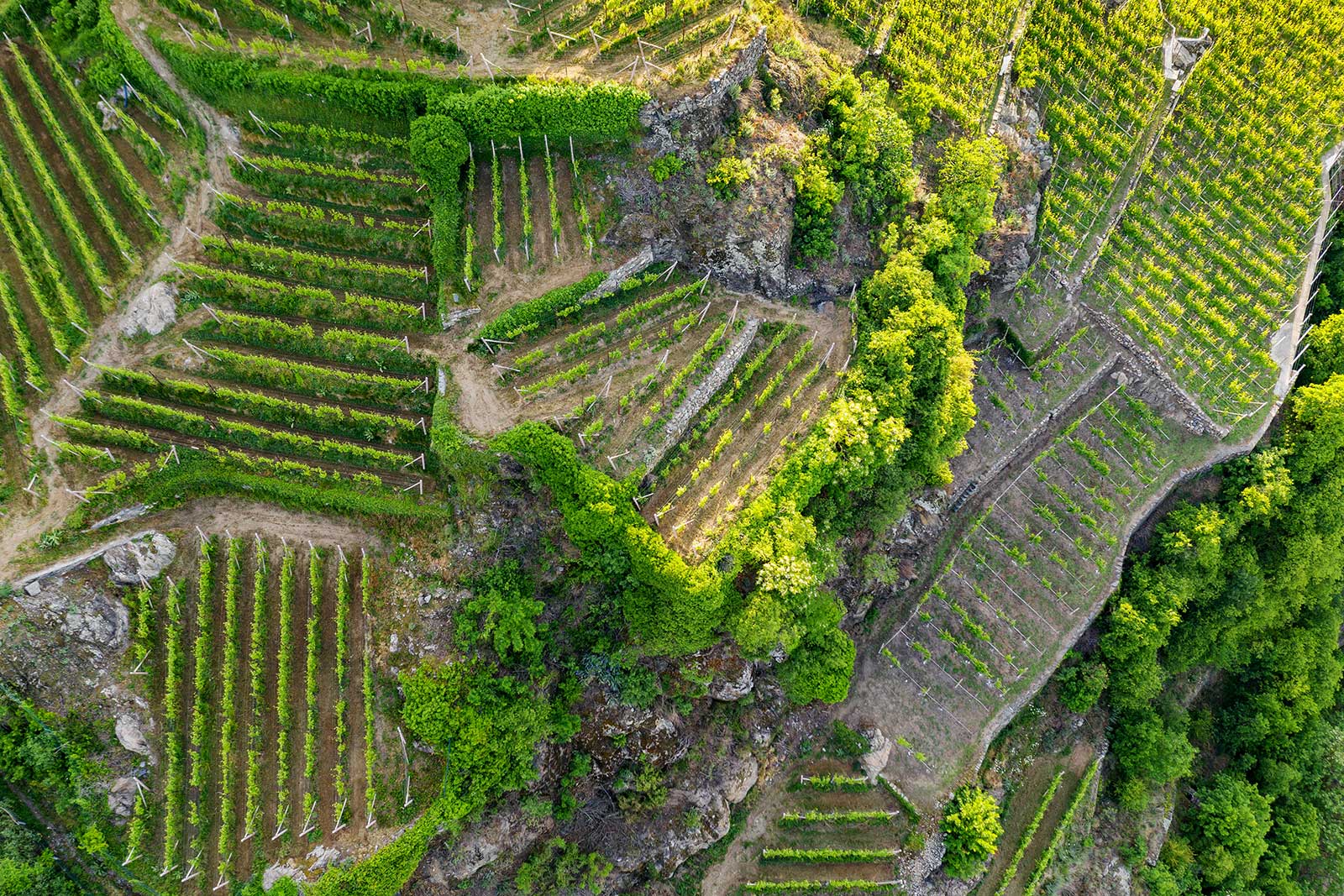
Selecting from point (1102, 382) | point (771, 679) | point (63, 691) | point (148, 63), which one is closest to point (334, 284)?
point (148, 63)

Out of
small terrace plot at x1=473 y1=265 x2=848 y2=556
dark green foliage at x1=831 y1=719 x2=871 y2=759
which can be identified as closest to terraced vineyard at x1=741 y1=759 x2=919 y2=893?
dark green foliage at x1=831 y1=719 x2=871 y2=759

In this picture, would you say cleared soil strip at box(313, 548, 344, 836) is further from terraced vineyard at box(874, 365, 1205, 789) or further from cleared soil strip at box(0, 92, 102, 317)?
terraced vineyard at box(874, 365, 1205, 789)

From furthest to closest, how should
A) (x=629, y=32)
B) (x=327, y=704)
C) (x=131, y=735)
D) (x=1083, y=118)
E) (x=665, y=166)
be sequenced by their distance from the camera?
(x=1083, y=118) < (x=629, y=32) < (x=665, y=166) < (x=327, y=704) < (x=131, y=735)

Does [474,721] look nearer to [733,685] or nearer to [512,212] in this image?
[733,685]

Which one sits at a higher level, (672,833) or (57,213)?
(57,213)

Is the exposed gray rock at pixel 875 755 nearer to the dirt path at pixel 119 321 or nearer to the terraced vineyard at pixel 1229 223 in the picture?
the terraced vineyard at pixel 1229 223

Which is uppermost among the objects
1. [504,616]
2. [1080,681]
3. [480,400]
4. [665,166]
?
[665,166]

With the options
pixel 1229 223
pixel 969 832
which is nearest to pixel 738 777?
pixel 969 832
